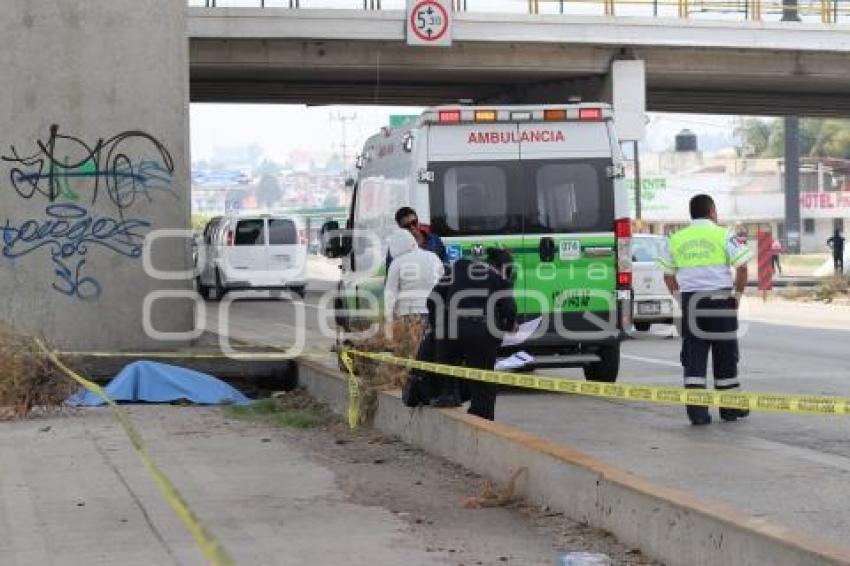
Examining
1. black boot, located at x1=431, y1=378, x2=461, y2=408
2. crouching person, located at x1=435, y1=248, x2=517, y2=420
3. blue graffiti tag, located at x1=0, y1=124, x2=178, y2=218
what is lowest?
black boot, located at x1=431, y1=378, x2=461, y2=408

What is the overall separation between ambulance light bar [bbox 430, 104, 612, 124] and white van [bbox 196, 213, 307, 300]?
2166 cm

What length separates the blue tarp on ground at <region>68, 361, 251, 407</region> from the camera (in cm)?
1375

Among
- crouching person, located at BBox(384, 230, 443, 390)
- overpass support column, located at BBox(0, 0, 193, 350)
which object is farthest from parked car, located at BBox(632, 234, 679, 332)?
crouching person, located at BBox(384, 230, 443, 390)

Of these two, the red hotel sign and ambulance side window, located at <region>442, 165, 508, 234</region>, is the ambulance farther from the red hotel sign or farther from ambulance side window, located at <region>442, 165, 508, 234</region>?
the red hotel sign

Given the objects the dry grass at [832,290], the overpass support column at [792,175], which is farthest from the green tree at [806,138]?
the dry grass at [832,290]

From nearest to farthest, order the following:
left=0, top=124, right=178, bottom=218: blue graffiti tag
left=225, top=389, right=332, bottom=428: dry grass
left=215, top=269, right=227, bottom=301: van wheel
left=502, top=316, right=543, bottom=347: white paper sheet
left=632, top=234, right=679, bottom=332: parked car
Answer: left=225, top=389, right=332, bottom=428: dry grass, left=502, top=316, right=543, bottom=347: white paper sheet, left=0, top=124, right=178, bottom=218: blue graffiti tag, left=632, top=234, right=679, bottom=332: parked car, left=215, top=269, right=227, bottom=301: van wheel

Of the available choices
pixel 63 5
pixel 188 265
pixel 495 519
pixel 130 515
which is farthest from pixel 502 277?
pixel 63 5

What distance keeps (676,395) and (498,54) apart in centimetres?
2600

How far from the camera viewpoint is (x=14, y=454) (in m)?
10.6

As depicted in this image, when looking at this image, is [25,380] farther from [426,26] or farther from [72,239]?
[426,26]

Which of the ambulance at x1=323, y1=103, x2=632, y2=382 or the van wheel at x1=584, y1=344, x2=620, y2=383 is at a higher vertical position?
the ambulance at x1=323, y1=103, x2=632, y2=382

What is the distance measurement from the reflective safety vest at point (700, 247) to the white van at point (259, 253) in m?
24.4

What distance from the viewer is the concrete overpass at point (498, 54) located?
99.9 ft

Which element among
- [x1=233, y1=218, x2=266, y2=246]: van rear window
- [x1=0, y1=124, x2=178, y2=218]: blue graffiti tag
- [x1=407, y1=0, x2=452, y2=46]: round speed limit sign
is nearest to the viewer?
[x1=0, y1=124, x2=178, y2=218]: blue graffiti tag
